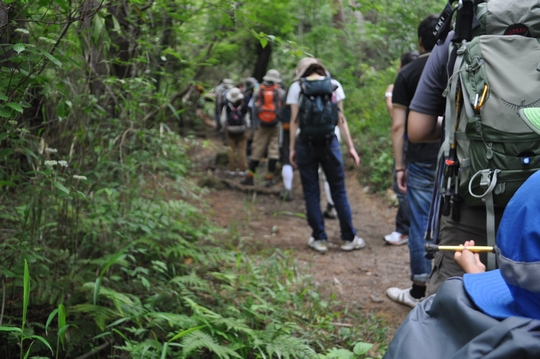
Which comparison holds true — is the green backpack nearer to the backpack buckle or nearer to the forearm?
the backpack buckle

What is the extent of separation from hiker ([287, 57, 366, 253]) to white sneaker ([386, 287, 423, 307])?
4.74 feet

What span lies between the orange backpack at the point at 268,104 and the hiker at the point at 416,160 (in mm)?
5585

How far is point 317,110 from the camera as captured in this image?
5.53 m

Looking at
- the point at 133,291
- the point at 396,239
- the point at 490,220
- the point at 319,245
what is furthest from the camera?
the point at 396,239

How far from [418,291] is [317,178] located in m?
2.01

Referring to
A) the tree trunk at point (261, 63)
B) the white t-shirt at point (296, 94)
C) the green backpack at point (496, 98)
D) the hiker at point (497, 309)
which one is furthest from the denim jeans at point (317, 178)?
the tree trunk at point (261, 63)

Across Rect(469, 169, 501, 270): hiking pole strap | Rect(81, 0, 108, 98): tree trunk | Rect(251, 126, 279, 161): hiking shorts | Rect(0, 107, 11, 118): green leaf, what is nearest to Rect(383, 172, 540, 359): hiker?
Rect(469, 169, 501, 270): hiking pole strap

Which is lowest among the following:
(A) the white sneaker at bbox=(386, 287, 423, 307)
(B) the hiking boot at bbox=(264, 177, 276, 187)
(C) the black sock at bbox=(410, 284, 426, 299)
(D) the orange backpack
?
(B) the hiking boot at bbox=(264, 177, 276, 187)

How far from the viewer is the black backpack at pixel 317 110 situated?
5.51m

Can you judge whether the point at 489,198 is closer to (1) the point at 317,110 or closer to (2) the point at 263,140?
(1) the point at 317,110

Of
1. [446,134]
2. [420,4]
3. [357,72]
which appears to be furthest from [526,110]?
[357,72]

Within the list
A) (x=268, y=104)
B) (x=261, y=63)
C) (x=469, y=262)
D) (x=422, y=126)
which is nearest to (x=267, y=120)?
(x=268, y=104)

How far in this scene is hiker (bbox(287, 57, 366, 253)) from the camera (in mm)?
5539

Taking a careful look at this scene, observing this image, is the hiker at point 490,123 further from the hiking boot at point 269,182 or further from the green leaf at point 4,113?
the hiking boot at point 269,182
